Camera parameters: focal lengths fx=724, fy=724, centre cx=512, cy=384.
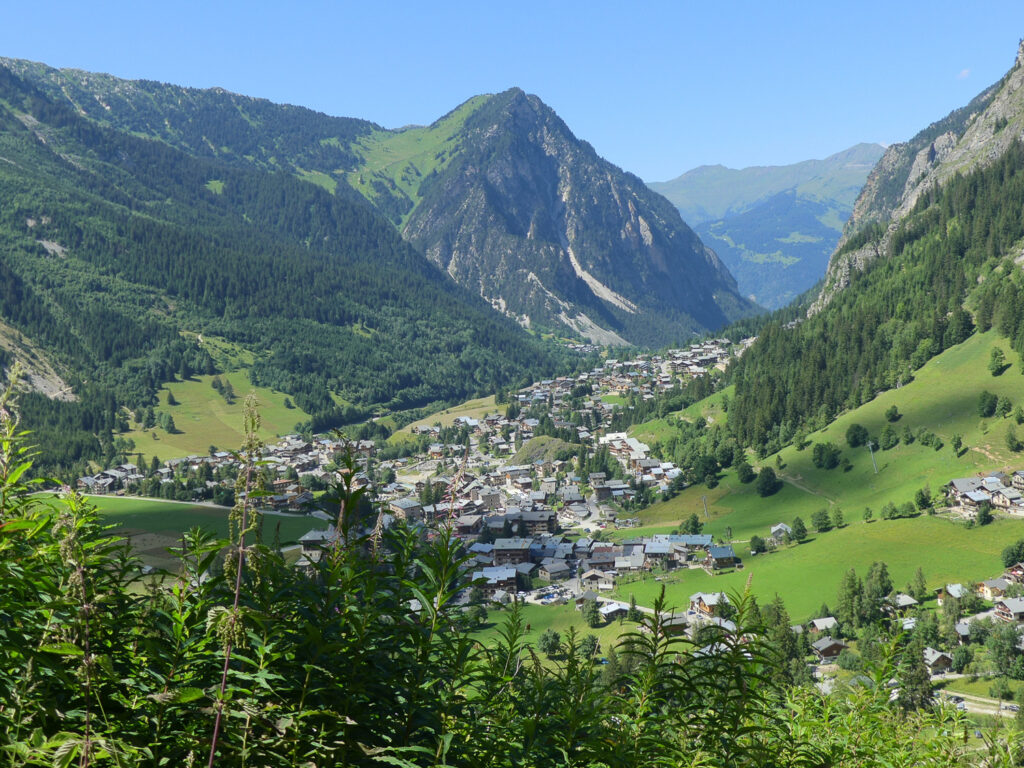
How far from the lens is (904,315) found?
167500mm

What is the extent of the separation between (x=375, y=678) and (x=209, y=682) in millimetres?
1282

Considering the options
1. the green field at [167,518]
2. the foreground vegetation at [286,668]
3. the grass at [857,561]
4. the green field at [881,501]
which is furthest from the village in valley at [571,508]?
the foreground vegetation at [286,668]

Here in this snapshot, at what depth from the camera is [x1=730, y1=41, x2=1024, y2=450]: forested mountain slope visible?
493 ft

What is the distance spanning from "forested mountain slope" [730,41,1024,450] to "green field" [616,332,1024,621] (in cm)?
625

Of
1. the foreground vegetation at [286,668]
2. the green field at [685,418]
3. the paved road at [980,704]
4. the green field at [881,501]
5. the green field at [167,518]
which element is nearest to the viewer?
the foreground vegetation at [286,668]

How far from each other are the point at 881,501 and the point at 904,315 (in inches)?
2827

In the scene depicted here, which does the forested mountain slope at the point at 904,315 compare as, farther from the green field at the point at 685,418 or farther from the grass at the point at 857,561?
the grass at the point at 857,561

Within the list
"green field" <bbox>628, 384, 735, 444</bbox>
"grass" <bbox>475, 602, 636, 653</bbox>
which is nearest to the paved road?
"grass" <bbox>475, 602, 636, 653</bbox>

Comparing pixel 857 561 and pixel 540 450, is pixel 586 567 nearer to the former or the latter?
pixel 857 561

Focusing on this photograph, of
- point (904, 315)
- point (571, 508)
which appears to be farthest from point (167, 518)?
point (904, 315)

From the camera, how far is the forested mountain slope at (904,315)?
150 metres

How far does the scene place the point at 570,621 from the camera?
84.8m

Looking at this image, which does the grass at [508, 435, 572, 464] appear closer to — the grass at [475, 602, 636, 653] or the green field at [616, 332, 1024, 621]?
the green field at [616, 332, 1024, 621]

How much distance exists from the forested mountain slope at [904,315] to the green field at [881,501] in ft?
20.5
